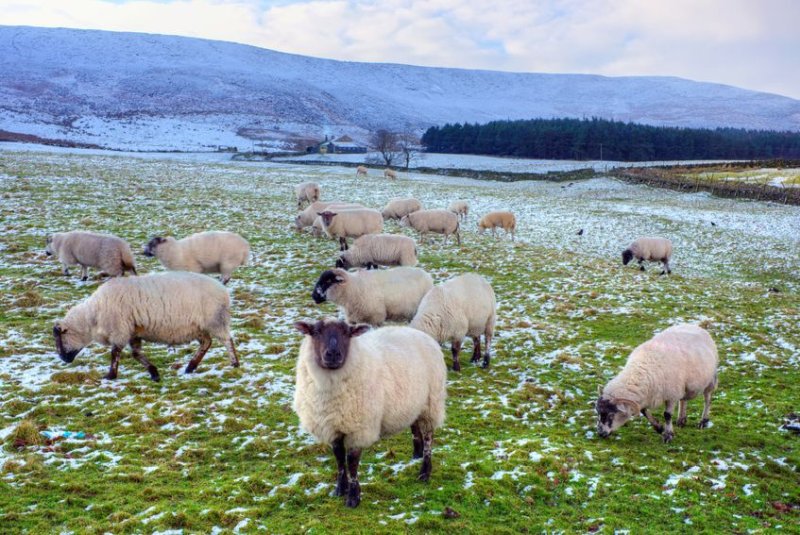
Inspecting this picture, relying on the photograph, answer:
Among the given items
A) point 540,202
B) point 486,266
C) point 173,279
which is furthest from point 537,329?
point 540,202

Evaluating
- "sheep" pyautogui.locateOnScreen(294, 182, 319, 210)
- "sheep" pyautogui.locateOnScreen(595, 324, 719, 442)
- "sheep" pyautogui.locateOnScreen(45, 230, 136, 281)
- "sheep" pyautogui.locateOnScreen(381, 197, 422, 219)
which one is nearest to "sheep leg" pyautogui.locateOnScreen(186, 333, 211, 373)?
"sheep" pyautogui.locateOnScreen(45, 230, 136, 281)

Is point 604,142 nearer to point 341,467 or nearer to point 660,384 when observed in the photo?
point 660,384

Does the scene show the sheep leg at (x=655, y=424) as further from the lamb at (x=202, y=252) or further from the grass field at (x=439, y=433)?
the lamb at (x=202, y=252)

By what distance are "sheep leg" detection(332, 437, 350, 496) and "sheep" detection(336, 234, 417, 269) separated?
10570 millimetres

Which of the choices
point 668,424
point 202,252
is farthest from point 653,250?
point 202,252

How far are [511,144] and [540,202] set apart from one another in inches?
2322

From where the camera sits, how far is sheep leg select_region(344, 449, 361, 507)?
577 centimetres

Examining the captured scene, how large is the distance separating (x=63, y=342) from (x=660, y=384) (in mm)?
10344

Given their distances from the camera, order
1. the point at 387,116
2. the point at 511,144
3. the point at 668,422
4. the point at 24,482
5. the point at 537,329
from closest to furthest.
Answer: the point at 24,482
the point at 668,422
the point at 537,329
the point at 511,144
the point at 387,116

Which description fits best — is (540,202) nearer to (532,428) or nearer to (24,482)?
(532,428)

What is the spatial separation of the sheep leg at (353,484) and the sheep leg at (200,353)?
4923 mm

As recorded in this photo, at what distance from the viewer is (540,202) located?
42156mm

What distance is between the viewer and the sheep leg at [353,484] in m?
5.77

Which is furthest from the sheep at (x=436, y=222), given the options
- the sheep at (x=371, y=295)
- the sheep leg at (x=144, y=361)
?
the sheep leg at (x=144, y=361)
